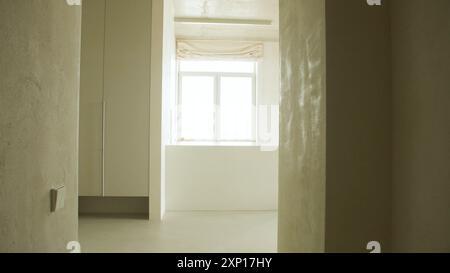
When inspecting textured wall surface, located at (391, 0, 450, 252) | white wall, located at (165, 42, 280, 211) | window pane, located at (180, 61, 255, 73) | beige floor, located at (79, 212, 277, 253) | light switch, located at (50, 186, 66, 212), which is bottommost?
beige floor, located at (79, 212, 277, 253)

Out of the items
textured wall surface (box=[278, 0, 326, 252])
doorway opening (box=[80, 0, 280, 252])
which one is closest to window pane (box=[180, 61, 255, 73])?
doorway opening (box=[80, 0, 280, 252])

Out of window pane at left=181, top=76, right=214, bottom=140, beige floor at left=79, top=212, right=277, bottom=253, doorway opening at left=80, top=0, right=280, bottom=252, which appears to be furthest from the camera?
window pane at left=181, top=76, right=214, bottom=140

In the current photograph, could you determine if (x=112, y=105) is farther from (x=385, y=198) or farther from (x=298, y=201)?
(x=385, y=198)

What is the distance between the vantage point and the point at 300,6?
155 centimetres

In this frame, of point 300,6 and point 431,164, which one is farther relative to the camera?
point 300,6

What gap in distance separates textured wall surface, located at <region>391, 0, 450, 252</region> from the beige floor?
172 cm

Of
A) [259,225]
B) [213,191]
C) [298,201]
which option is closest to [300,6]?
[298,201]

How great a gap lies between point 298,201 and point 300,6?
89 cm

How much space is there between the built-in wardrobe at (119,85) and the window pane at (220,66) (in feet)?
8.40

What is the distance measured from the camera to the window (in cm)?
620

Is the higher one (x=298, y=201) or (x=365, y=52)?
(x=365, y=52)

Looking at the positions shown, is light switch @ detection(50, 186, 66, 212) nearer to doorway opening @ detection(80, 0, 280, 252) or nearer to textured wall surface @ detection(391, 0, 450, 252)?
textured wall surface @ detection(391, 0, 450, 252)

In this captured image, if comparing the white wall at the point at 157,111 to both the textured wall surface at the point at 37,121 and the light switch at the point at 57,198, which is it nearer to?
the textured wall surface at the point at 37,121

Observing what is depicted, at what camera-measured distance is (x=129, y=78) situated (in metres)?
3.77
